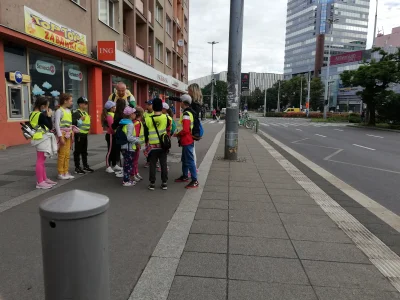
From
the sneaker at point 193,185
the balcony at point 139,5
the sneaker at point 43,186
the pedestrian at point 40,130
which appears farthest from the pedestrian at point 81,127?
the balcony at point 139,5

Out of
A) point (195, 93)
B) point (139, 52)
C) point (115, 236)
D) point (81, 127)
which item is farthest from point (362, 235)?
point (139, 52)

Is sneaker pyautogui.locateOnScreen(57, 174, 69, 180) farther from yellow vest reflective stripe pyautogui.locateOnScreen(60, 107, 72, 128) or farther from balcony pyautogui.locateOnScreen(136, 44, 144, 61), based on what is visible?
balcony pyautogui.locateOnScreen(136, 44, 144, 61)

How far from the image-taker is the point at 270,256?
3.34m

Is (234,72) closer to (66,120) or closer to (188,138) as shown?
(188,138)

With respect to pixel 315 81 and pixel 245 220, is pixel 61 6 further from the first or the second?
pixel 315 81

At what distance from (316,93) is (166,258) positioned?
9349cm

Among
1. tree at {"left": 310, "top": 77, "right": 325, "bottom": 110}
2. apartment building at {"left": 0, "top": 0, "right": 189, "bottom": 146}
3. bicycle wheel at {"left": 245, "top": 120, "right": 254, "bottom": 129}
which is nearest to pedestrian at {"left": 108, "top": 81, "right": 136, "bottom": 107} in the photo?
apartment building at {"left": 0, "top": 0, "right": 189, "bottom": 146}

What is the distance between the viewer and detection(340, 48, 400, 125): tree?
1197 inches

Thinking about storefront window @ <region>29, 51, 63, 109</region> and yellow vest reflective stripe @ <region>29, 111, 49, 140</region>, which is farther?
storefront window @ <region>29, 51, 63, 109</region>

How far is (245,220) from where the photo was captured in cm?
441

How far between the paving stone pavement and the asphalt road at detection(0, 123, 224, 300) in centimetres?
43

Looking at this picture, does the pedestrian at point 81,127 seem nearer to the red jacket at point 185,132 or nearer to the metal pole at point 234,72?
the red jacket at point 185,132

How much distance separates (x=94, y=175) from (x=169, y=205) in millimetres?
2727

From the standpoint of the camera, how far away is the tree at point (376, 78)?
30.4 m
